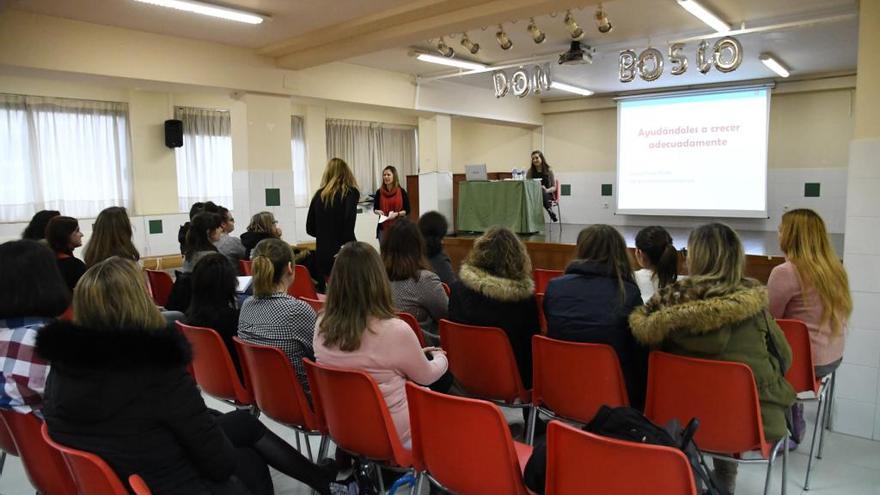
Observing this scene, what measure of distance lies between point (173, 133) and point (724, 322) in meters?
7.83

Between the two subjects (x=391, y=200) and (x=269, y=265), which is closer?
(x=269, y=265)

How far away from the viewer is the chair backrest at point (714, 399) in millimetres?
2076

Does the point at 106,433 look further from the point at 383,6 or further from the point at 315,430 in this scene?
the point at 383,6

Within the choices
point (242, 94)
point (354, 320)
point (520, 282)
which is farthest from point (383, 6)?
point (354, 320)

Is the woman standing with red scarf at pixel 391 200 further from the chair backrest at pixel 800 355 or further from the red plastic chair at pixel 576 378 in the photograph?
the chair backrest at pixel 800 355

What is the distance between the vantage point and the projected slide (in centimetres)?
918

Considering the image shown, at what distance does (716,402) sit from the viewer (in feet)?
7.00

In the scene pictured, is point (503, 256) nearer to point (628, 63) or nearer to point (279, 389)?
point (279, 389)

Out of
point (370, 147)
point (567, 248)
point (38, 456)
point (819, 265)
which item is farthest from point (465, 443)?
point (370, 147)

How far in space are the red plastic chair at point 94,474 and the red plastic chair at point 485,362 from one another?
148 centimetres

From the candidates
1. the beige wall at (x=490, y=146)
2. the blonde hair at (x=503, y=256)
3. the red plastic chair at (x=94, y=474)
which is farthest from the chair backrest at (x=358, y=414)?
the beige wall at (x=490, y=146)

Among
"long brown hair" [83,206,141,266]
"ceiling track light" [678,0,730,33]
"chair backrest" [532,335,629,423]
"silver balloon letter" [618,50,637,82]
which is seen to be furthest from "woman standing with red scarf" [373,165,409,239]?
"chair backrest" [532,335,629,423]

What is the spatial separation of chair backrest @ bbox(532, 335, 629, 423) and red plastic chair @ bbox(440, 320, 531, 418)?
0.46 feet

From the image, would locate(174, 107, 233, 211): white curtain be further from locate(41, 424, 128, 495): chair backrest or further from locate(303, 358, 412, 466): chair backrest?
locate(41, 424, 128, 495): chair backrest
